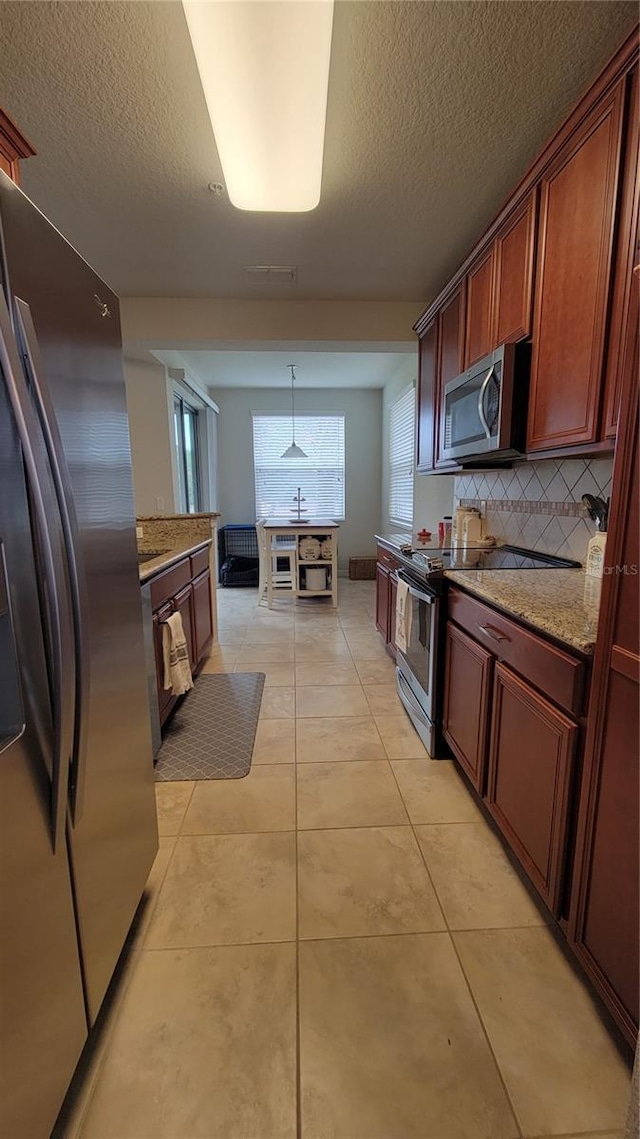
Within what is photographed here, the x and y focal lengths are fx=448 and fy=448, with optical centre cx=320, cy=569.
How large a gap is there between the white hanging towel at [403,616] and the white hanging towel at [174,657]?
119 cm

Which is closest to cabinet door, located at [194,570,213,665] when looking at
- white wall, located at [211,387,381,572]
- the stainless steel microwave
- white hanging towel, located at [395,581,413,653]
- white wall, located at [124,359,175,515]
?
white wall, located at [124,359,175,515]

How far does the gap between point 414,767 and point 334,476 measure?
5035 millimetres

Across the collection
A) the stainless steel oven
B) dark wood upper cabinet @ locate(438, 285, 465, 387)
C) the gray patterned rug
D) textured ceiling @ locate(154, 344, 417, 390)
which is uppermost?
textured ceiling @ locate(154, 344, 417, 390)

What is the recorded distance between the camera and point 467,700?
177cm

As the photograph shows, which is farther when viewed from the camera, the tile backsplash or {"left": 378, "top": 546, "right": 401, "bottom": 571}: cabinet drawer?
{"left": 378, "top": 546, "right": 401, "bottom": 571}: cabinet drawer

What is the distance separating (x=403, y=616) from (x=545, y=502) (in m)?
0.93

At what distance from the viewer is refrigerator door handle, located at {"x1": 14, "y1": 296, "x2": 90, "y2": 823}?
2.41 feet

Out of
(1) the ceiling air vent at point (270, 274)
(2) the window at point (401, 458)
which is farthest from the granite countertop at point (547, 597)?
(2) the window at point (401, 458)

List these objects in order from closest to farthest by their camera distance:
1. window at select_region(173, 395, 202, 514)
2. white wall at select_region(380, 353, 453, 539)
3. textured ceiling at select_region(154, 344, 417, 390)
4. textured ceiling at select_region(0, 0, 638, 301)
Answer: textured ceiling at select_region(0, 0, 638, 301)
white wall at select_region(380, 353, 453, 539)
textured ceiling at select_region(154, 344, 417, 390)
window at select_region(173, 395, 202, 514)

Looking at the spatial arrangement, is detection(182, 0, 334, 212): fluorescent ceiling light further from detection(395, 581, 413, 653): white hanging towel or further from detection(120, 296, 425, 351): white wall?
detection(395, 581, 413, 653): white hanging towel

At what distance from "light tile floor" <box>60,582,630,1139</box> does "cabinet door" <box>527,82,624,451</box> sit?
1.54m

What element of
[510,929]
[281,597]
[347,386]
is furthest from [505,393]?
[347,386]

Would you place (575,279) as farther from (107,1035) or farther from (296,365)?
(296,365)

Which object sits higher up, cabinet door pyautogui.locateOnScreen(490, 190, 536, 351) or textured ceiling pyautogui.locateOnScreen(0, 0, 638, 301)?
textured ceiling pyautogui.locateOnScreen(0, 0, 638, 301)
